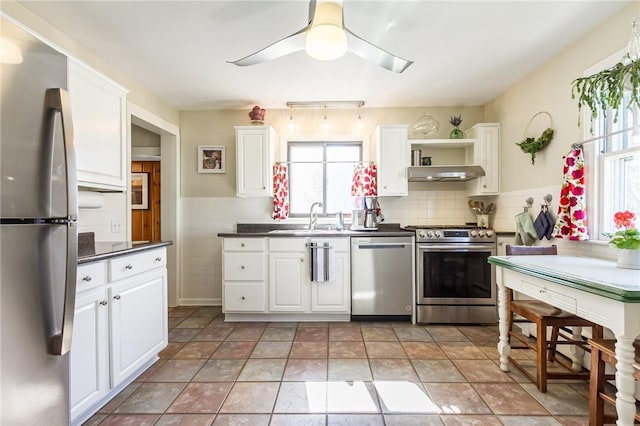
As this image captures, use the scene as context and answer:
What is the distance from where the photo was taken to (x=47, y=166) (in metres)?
1.00

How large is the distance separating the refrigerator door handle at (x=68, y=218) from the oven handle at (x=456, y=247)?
9.05 ft

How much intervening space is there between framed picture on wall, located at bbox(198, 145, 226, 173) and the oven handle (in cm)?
260

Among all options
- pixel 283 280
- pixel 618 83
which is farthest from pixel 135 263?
pixel 618 83

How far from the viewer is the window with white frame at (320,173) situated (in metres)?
3.75

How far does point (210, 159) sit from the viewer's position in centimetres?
370

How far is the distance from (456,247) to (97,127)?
3.20 m

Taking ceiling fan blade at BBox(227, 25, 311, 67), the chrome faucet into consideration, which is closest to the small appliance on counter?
the chrome faucet

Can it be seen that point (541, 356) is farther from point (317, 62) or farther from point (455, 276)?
point (317, 62)

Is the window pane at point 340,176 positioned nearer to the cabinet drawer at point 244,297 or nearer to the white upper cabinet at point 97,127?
the cabinet drawer at point 244,297

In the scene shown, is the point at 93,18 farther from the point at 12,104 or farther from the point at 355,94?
the point at 355,94

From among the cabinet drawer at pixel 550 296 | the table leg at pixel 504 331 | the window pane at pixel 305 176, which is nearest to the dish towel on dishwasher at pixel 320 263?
the window pane at pixel 305 176

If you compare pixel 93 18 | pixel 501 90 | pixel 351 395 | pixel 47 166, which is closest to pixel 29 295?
pixel 47 166

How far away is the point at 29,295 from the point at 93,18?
1984 millimetres

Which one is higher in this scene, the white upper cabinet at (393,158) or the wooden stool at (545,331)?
the white upper cabinet at (393,158)
